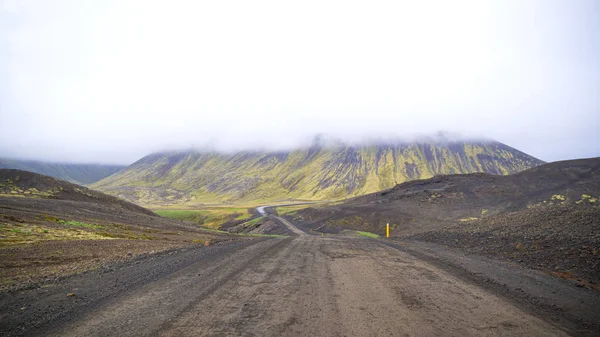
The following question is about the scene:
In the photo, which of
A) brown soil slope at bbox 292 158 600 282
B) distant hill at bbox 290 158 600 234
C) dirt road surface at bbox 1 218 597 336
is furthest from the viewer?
distant hill at bbox 290 158 600 234

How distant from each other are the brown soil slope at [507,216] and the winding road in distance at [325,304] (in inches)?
107

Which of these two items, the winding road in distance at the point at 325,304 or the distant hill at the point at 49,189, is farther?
the distant hill at the point at 49,189

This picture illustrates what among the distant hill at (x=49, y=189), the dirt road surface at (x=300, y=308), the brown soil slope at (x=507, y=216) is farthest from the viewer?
the distant hill at (x=49, y=189)

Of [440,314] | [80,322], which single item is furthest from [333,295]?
[80,322]

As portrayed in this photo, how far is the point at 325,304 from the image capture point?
644cm

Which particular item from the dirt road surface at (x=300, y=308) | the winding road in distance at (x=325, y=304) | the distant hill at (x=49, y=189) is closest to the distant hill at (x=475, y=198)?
the winding road in distance at (x=325, y=304)

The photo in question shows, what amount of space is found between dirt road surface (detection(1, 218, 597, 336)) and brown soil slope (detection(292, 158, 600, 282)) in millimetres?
4944

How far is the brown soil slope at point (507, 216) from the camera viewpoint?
11.1m

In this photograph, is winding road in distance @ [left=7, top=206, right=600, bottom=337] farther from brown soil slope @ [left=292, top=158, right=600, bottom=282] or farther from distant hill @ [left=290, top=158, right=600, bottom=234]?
distant hill @ [left=290, top=158, right=600, bottom=234]

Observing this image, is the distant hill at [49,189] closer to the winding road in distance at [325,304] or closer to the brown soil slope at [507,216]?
the brown soil slope at [507,216]

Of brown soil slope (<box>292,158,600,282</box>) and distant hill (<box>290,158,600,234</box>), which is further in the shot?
distant hill (<box>290,158,600,234</box>)

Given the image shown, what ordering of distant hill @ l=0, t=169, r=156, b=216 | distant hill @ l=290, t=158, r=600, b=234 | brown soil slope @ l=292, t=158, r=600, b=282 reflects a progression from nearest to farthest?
brown soil slope @ l=292, t=158, r=600, b=282 → distant hill @ l=290, t=158, r=600, b=234 → distant hill @ l=0, t=169, r=156, b=216

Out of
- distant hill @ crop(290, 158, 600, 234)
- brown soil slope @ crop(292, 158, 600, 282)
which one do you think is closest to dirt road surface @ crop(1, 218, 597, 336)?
brown soil slope @ crop(292, 158, 600, 282)

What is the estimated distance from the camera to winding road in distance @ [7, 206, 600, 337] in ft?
16.9
